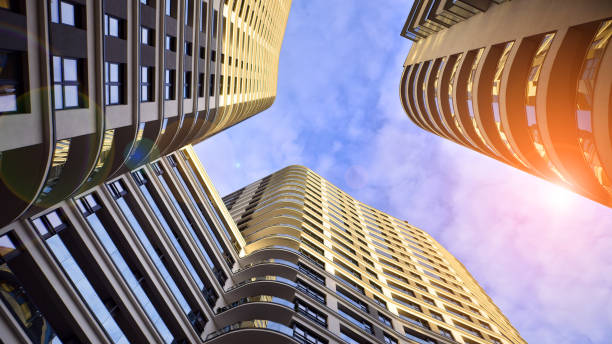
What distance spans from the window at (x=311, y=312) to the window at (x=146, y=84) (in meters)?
16.3

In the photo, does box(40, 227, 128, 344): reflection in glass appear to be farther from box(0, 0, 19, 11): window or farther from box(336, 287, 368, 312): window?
box(336, 287, 368, 312): window

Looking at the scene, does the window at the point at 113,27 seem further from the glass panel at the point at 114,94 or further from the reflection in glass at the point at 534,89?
the reflection in glass at the point at 534,89

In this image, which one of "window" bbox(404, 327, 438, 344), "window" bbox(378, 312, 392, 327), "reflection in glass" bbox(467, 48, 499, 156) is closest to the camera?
"reflection in glass" bbox(467, 48, 499, 156)

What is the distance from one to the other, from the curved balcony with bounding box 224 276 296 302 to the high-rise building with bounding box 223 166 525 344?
33.1 inches

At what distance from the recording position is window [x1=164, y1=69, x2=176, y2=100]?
16.7m

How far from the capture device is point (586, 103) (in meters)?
10.8

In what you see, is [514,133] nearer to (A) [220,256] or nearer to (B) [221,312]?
(B) [221,312]

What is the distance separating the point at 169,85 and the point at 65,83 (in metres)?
7.56

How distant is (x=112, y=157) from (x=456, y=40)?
22811 millimetres

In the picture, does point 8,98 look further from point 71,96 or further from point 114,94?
point 114,94

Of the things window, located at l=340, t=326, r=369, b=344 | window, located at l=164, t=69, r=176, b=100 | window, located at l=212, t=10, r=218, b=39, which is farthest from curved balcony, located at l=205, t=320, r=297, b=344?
window, located at l=212, t=10, r=218, b=39

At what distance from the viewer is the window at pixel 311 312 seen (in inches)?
A: 849

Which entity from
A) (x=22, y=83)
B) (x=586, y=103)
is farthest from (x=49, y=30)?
(x=586, y=103)

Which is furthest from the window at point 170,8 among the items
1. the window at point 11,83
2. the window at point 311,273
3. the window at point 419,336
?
the window at point 419,336
